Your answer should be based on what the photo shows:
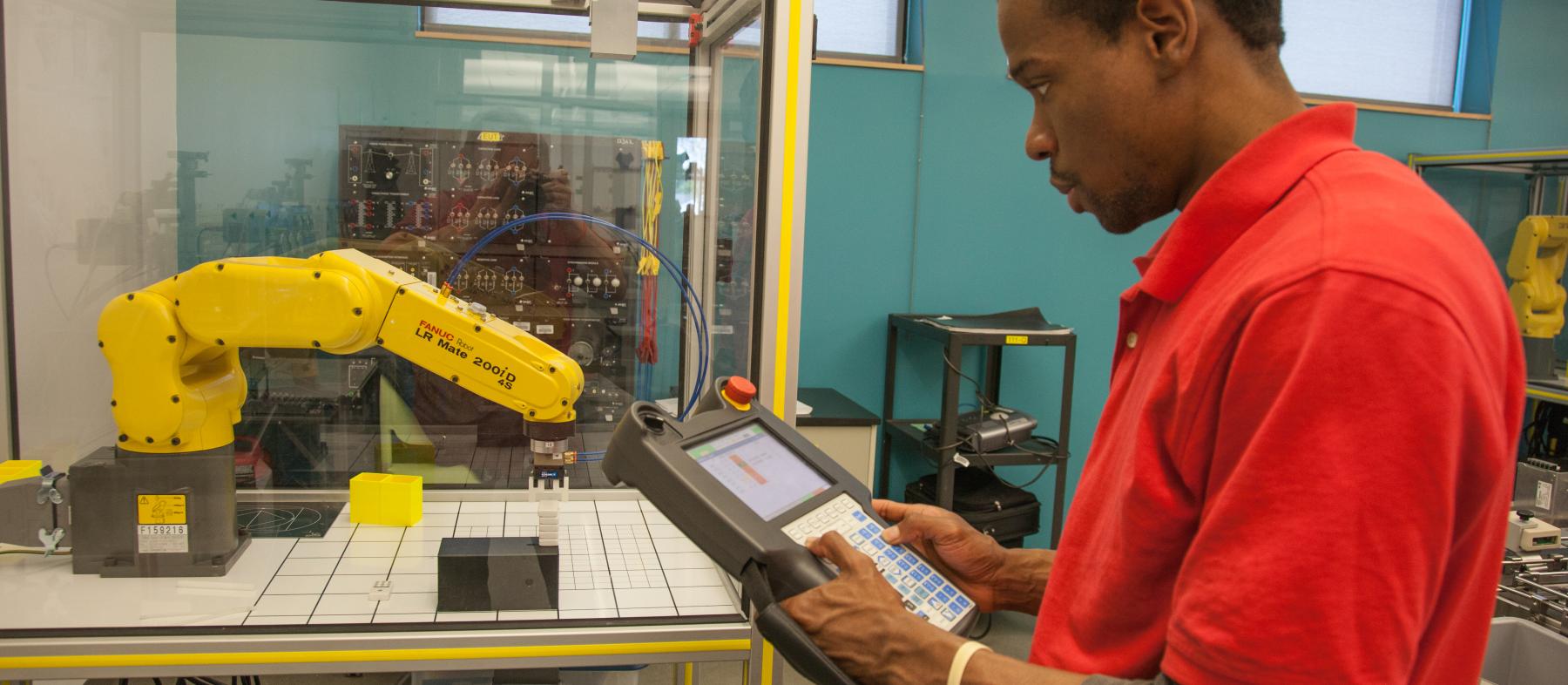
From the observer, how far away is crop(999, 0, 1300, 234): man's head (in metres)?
0.74

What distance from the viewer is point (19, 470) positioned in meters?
1.61

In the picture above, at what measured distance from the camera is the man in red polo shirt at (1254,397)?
22.6 inches

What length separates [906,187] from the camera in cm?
412

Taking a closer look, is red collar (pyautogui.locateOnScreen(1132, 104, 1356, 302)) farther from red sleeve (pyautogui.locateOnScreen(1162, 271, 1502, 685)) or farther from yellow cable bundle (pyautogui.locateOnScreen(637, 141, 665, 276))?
yellow cable bundle (pyautogui.locateOnScreen(637, 141, 665, 276))

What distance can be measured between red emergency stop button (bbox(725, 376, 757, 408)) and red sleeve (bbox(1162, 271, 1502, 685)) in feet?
2.51

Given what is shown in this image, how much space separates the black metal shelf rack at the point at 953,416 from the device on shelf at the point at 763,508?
2.29 m

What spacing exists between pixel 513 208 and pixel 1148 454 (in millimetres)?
1582

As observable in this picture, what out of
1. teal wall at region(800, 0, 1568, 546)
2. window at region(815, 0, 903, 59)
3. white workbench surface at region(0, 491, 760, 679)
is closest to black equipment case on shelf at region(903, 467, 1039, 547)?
teal wall at region(800, 0, 1568, 546)

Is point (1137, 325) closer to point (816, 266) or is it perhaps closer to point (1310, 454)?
point (1310, 454)

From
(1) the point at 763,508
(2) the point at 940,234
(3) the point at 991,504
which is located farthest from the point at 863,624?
(2) the point at 940,234

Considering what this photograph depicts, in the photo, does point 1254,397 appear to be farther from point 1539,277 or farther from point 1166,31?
point 1539,277

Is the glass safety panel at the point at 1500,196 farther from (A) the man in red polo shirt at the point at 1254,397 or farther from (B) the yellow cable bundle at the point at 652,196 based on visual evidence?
(A) the man in red polo shirt at the point at 1254,397

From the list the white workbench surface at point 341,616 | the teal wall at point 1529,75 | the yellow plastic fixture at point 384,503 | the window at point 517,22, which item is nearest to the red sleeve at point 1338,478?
the white workbench surface at point 341,616

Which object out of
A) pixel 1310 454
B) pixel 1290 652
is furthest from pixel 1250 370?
pixel 1290 652
